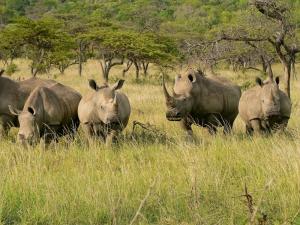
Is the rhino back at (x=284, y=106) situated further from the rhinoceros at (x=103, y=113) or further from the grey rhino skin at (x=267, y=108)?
the rhinoceros at (x=103, y=113)

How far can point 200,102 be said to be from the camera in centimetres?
810

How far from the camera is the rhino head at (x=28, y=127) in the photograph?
6594mm

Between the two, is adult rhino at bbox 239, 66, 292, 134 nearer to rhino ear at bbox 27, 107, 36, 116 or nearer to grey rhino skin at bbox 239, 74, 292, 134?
grey rhino skin at bbox 239, 74, 292, 134

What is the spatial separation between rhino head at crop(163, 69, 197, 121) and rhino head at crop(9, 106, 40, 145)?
1.80 meters

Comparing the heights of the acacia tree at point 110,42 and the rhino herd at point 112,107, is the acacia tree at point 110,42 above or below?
below

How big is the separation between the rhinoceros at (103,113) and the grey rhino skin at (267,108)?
1.87m

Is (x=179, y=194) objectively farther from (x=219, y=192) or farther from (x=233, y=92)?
(x=233, y=92)

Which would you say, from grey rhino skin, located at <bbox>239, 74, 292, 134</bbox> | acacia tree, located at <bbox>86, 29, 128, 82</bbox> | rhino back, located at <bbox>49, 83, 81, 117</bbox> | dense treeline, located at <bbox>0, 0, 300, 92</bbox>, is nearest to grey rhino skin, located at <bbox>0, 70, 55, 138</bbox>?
rhino back, located at <bbox>49, 83, 81, 117</bbox>

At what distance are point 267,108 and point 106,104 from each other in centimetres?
223

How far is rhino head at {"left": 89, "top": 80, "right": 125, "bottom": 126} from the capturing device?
273 inches

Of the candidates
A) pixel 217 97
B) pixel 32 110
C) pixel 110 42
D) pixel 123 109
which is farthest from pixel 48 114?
pixel 110 42

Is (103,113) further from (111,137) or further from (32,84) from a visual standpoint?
(32,84)

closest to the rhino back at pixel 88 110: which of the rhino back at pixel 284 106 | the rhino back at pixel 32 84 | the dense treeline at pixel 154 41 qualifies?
the rhino back at pixel 32 84

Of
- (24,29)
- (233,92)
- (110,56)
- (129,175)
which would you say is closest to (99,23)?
(110,56)
